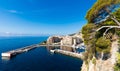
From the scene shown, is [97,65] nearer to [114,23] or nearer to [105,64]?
[105,64]

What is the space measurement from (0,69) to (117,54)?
50.6 m

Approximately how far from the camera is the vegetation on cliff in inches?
931

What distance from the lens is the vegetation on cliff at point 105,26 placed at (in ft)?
77.6

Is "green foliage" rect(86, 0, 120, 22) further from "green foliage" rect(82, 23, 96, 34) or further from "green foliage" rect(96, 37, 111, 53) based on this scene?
"green foliage" rect(96, 37, 111, 53)

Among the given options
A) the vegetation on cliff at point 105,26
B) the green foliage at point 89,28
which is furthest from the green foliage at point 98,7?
the green foliage at point 89,28

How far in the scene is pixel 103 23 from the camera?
90.2 ft

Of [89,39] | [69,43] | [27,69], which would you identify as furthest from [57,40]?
[89,39]

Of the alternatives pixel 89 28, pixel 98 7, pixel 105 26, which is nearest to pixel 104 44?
pixel 105 26

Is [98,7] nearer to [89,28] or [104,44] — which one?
[89,28]

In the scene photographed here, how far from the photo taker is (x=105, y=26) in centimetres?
2480

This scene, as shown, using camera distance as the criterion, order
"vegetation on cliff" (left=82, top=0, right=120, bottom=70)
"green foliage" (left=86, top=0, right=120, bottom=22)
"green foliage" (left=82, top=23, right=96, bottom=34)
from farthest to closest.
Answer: "green foliage" (left=82, top=23, right=96, bottom=34), "vegetation on cliff" (left=82, top=0, right=120, bottom=70), "green foliage" (left=86, top=0, right=120, bottom=22)

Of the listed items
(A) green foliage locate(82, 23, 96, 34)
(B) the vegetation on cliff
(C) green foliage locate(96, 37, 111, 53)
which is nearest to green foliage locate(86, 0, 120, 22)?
(B) the vegetation on cliff

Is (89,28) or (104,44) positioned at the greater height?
(89,28)

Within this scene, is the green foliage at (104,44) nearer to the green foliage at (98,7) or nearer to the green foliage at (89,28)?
the green foliage at (89,28)
